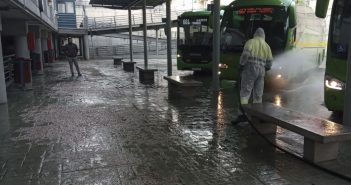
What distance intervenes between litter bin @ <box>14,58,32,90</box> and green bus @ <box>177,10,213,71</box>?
7.34 m

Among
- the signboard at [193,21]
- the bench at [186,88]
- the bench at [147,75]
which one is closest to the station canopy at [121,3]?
the signboard at [193,21]

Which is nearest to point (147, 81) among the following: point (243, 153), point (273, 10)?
point (273, 10)

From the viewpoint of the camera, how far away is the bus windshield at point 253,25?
12.3 metres

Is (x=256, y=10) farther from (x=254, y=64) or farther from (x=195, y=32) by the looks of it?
(x=195, y=32)

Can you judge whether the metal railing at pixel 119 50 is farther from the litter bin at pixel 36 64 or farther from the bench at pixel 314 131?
the bench at pixel 314 131

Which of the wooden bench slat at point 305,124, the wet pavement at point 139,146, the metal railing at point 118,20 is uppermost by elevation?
the metal railing at point 118,20

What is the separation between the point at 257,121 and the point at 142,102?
4491 millimetres

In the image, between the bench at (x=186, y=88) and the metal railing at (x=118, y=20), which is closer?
the bench at (x=186, y=88)

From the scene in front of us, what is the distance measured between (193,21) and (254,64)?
11665mm

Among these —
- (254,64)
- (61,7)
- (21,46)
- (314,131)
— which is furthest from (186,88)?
(61,7)

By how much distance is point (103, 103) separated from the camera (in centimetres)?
1059

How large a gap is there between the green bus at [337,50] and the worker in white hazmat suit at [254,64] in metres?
1.20

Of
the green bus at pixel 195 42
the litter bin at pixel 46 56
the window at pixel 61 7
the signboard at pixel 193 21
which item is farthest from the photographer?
the window at pixel 61 7

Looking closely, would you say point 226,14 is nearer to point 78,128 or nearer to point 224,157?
point 78,128
